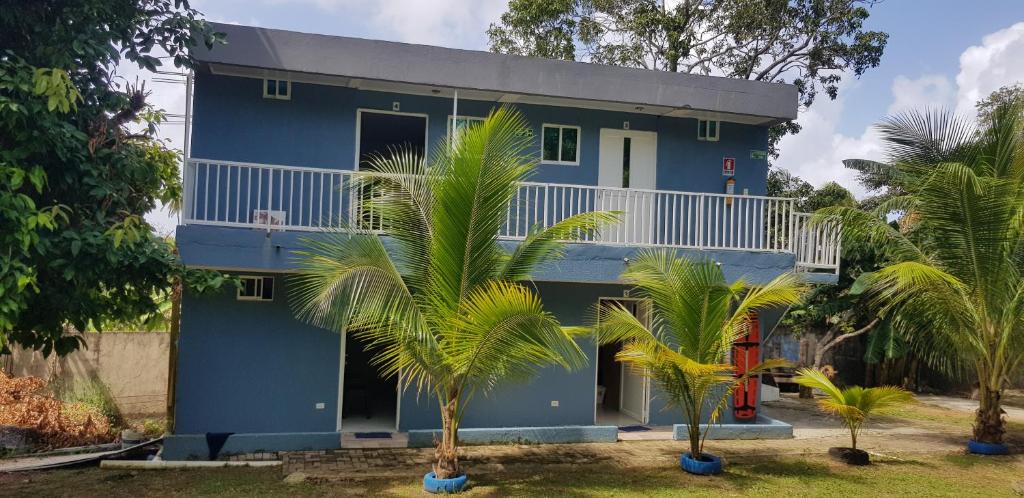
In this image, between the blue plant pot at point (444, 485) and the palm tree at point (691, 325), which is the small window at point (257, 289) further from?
the palm tree at point (691, 325)

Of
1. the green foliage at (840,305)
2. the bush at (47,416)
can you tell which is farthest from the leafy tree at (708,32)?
the bush at (47,416)

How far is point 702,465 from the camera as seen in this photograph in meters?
8.36

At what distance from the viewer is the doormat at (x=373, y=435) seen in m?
9.75

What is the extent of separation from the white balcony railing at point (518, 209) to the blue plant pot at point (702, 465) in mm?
2855

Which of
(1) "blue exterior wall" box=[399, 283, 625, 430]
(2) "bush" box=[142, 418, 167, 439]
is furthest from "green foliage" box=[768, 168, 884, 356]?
(2) "bush" box=[142, 418, 167, 439]

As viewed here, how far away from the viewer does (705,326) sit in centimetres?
824

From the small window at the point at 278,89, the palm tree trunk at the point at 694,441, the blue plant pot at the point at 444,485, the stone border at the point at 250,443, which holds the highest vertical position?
the small window at the point at 278,89

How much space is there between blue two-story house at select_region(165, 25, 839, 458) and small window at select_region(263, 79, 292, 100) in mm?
18

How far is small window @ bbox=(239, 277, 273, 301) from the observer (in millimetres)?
9656

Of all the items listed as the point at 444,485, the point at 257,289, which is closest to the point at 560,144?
the point at 257,289

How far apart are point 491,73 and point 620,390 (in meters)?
5.46

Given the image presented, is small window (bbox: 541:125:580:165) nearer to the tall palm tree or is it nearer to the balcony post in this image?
the balcony post

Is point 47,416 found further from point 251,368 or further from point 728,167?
point 728,167

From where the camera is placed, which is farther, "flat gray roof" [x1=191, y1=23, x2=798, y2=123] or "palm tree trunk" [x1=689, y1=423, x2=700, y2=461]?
"flat gray roof" [x1=191, y1=23, x2=798, y2=123]
